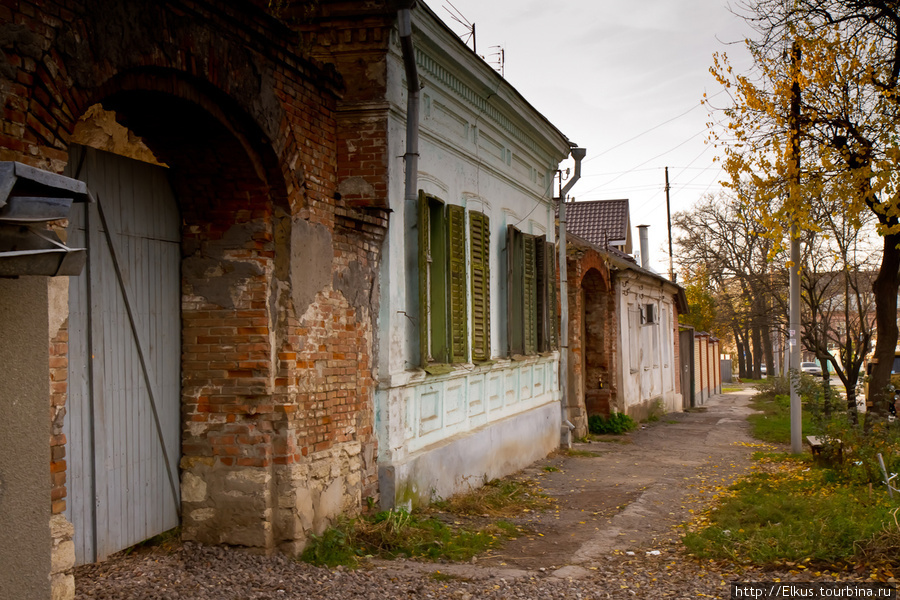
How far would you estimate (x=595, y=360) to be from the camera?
17625 millimetres

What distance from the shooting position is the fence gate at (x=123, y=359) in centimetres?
517

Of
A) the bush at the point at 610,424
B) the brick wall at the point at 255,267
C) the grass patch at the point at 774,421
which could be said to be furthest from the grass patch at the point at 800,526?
the bush at the point at 610,424

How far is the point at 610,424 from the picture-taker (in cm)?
1702

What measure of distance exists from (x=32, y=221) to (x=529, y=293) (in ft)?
30.1

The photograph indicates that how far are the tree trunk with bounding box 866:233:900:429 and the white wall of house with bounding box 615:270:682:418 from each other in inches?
288

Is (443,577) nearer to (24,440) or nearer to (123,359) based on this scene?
(123,359)

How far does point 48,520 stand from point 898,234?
10.1 meters

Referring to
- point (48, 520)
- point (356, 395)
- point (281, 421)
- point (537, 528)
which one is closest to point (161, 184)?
point (281, 421)

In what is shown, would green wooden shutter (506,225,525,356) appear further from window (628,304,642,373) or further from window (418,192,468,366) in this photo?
window (628,304,642,373)

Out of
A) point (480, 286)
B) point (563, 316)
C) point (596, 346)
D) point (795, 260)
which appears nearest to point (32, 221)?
point (480, 286)

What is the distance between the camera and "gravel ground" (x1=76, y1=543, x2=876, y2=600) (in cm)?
526

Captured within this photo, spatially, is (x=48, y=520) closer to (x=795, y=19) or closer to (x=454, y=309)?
(x=454, y=309)

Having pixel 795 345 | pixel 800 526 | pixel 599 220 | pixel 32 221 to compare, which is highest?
pixel 599 220

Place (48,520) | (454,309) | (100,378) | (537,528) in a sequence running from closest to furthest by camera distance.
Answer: (48,520)
(100,378)
(537,528)
(454,309)
